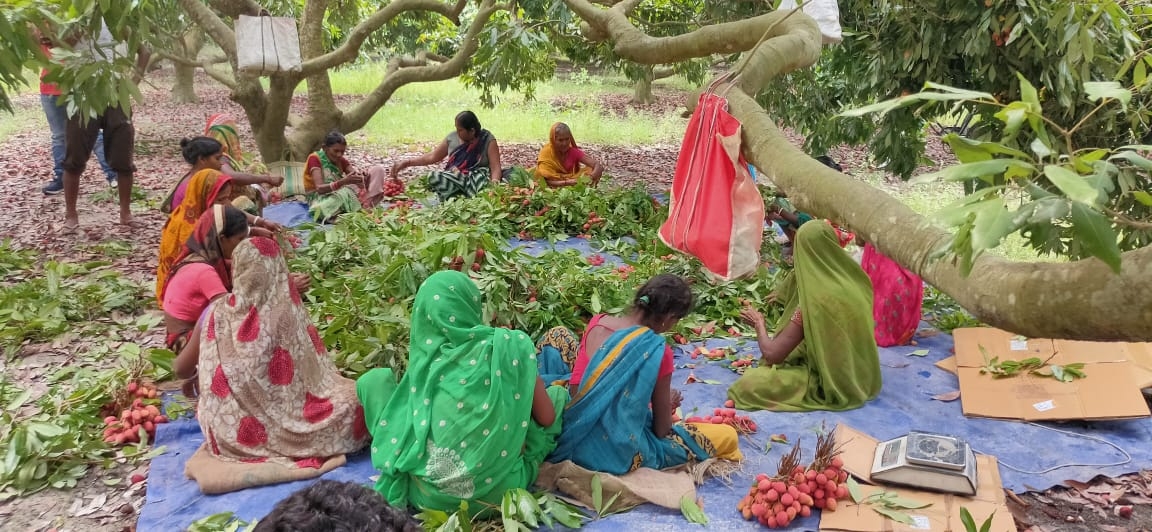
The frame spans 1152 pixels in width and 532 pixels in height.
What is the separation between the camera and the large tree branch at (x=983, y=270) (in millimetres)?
1072

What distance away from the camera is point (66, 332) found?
4.40 metres

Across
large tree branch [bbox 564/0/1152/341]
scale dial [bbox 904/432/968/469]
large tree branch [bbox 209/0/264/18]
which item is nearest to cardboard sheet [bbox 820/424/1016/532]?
scale dial [bbox 904/432/968/469]

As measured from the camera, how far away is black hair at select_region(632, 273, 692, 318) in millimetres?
3064

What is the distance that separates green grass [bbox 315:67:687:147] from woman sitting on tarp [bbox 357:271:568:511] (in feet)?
30.2

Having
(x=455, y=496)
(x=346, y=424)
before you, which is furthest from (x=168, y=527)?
(x=455, y=496)

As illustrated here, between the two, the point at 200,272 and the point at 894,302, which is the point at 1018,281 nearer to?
the point at 200,272

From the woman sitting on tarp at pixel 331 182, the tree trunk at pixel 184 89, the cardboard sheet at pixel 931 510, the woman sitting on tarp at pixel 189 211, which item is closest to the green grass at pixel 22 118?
the tree trunk at pixel 184 89

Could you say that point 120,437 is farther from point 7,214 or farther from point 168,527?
point 7,214

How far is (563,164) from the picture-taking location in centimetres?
753

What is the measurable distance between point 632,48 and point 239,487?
301cm

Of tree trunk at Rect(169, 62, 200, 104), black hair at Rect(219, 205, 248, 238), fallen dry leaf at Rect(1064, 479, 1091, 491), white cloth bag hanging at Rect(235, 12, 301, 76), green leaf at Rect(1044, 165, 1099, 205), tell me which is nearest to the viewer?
green leaf at Rect(1044, 165, 1099, 205)

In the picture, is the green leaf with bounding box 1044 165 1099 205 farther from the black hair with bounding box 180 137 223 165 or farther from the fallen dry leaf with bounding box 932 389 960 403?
the black hair with bounding box 180 137 223 165

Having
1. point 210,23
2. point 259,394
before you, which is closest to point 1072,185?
point 259,394

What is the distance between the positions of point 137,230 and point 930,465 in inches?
244
